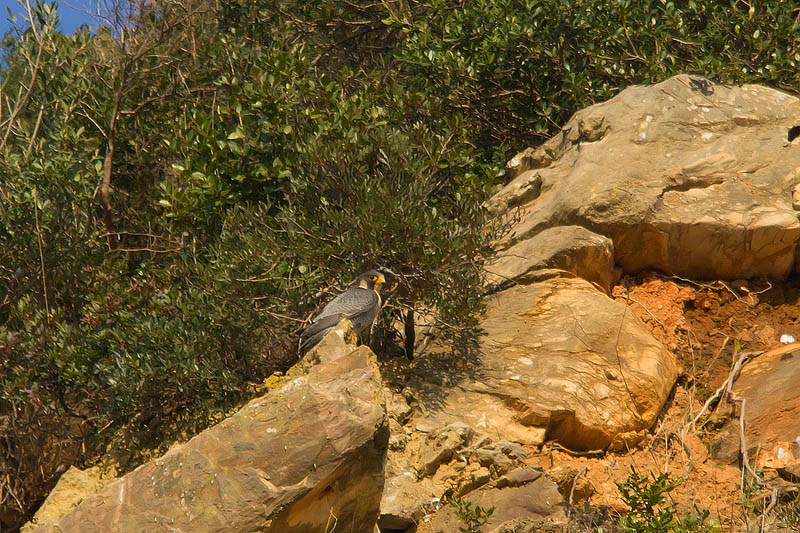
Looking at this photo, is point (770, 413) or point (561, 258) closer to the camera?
point (770, 413)

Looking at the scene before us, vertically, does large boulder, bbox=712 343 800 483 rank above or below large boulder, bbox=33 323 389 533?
below

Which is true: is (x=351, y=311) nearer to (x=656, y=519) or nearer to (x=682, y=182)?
(x=656, y=519)

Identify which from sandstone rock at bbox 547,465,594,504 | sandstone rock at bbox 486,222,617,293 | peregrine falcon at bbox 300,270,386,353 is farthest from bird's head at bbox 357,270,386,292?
sandstone rock at bbox 547,465,594,504

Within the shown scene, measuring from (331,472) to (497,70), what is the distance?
271 inches

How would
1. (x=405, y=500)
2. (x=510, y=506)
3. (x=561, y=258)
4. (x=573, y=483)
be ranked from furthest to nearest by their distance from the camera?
1. (x=561, y=258)
2. (x=573, y=483)
3. (x=405, y=500)
4. (x=510, y=506)

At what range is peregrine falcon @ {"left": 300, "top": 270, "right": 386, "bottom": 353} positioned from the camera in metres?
7.11

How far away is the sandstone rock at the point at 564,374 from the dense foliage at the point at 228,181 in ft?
2.08

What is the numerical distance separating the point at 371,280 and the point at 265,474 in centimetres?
289

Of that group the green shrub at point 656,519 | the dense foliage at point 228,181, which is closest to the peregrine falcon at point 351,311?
the dense foliage at point 228,181

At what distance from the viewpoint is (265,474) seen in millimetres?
4941

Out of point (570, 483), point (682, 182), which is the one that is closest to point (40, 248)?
point (570, 483)

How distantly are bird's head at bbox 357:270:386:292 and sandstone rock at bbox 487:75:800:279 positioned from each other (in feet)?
5.98

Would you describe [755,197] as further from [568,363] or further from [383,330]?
[383,330]

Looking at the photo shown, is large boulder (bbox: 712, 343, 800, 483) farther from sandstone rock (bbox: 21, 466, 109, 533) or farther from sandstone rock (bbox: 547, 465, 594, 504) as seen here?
sandstone rock (bbox: 21, 466, 109, 533)
